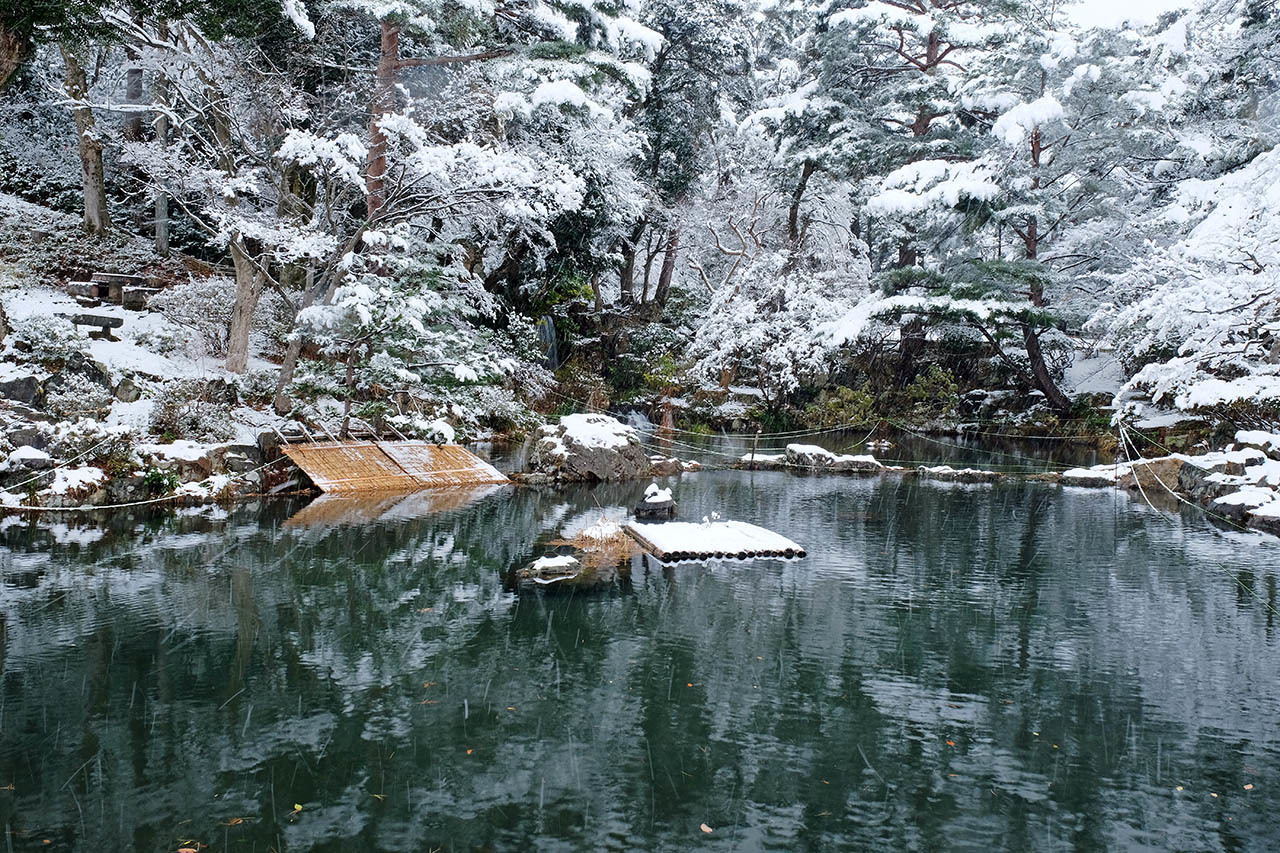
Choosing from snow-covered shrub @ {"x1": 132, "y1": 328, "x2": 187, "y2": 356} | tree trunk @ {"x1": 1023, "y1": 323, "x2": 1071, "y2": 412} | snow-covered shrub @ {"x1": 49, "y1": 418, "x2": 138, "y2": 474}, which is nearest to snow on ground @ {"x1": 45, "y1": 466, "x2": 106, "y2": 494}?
snow-covered shrub @ {"x1": 49, "y1": 418, "x2": 138, "y2": 474}

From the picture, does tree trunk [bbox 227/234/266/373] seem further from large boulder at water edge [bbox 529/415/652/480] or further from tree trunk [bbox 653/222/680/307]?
tree trunk [bbox 653/222/680/307]

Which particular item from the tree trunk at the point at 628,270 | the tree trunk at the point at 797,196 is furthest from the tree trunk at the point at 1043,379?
the tree trunk at the point at 628,270

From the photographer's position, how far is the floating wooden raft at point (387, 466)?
41.2ft

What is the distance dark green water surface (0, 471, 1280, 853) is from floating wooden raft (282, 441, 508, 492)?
9.83 feet

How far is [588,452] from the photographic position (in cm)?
1502

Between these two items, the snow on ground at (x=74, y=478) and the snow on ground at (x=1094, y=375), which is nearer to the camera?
the snow on ground at (x=74, y=478)

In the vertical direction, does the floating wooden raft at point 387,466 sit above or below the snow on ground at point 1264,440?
below

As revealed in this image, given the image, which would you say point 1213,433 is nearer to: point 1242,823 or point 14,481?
point 1242,823

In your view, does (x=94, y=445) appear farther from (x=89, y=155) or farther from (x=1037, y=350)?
(x=1037, y=350)

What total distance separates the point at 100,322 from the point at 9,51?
311 inches

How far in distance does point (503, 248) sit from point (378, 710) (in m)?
18.7

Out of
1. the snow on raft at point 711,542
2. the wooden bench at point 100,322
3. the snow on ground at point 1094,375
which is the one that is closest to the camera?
the snow on raft at point 711,542

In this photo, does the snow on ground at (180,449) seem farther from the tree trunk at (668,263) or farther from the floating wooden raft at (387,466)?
the tree trunk at (668,263)

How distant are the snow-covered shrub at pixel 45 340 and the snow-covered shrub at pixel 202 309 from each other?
3192mm
